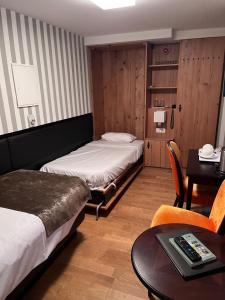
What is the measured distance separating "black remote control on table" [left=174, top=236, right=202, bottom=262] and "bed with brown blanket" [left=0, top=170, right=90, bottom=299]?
945 mm

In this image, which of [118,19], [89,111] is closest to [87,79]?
[89,111]

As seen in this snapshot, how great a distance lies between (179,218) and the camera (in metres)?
1.70

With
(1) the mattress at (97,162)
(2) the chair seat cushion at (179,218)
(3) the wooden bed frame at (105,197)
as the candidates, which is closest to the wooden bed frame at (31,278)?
(3) the wooden bed frame at (105,197)

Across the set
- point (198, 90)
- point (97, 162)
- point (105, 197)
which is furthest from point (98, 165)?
point (198, 90)

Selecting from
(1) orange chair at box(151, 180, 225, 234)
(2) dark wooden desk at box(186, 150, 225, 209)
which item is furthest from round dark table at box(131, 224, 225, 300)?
(2) dark wooden desk at box(186, 150, 225, 209)

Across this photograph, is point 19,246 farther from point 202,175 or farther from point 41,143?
point 41,143

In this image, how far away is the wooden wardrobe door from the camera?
3.46 m

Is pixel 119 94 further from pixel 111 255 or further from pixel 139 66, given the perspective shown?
pixel 111 255

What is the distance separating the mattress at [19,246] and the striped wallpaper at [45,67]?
48.7 inches

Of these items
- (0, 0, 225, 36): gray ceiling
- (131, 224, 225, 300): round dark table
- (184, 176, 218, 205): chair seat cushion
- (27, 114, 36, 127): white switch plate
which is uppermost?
(0, 0, 225, 36): gray ceiling

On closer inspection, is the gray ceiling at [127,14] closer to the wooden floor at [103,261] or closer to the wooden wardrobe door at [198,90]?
the wooden wardrobe door at [198,90]

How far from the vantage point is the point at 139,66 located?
4.18 metres

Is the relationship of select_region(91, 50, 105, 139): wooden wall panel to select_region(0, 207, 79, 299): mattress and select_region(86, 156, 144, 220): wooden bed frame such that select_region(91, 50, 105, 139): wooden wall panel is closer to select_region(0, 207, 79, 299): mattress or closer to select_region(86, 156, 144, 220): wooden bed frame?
select_region(86, 156, 144, 220): wooden bed frame

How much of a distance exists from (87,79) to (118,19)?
1.41 meters
